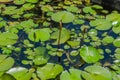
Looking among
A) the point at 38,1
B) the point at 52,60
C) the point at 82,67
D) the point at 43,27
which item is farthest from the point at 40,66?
the point at 38,1

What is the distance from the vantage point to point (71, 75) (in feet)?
5.06

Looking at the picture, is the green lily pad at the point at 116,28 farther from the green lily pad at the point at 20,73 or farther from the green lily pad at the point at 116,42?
the green lily pad at the point at 20,73

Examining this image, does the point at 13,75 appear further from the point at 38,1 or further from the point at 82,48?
the point at 38,1

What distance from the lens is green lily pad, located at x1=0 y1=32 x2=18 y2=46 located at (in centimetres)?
181

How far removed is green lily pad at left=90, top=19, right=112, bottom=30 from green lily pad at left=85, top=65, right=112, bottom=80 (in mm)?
429

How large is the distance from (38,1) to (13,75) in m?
0.90

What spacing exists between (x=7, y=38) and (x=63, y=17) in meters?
0.42

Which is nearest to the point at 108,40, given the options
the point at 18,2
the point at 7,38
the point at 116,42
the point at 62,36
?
the point at 116,42

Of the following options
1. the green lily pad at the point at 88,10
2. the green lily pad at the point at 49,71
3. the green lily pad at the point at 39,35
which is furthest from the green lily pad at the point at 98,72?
the green lily pad at the point at 88,10

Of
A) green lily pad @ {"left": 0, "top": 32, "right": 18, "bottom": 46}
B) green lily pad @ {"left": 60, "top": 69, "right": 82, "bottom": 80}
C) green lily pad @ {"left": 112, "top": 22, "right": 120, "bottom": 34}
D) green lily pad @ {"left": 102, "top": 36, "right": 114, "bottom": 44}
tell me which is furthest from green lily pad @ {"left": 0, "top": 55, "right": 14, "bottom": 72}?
green lily pad @ {"left": 112, "top": 22, "right": 120, "bottom": 34}

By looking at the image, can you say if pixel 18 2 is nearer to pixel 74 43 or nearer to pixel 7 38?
pixel 7 38

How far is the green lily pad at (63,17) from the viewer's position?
1996 millimetres

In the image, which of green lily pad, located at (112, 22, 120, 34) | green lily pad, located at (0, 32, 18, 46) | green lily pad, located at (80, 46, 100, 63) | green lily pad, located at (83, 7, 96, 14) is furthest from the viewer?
green lily pad, located at (83, 7, 96, 14)

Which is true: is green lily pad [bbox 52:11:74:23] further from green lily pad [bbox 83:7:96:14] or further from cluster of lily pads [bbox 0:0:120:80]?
green lily pad [bbox 83:7:96:14]
